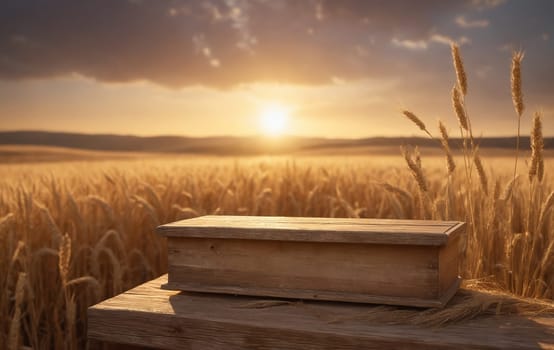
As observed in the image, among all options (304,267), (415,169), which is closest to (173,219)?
(415,169)

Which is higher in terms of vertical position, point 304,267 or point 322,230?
point 322,230

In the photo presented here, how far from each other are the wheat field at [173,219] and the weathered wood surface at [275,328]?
1.11 feet

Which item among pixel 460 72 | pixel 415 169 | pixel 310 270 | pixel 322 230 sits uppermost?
pixel 460 72

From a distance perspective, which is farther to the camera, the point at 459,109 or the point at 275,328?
the point at 459,109

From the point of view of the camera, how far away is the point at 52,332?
269 centimetres

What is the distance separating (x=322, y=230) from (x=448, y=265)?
41cm

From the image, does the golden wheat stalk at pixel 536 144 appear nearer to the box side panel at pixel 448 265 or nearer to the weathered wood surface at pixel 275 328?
the box side panel at pixel 448 265

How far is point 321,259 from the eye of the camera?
1.60m

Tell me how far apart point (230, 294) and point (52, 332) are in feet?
4.43

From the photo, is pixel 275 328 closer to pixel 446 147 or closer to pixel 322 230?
pixel 322 230

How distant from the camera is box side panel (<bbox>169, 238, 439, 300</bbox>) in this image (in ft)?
5.01

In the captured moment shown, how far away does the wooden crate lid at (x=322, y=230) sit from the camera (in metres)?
1.48

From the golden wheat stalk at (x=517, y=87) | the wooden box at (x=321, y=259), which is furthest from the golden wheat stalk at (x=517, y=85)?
the wooden box at (x=321, y=259)

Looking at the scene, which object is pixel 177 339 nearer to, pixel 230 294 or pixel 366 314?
pixel 230 294
